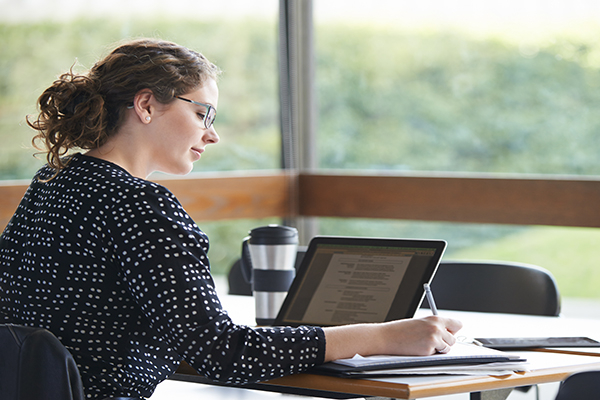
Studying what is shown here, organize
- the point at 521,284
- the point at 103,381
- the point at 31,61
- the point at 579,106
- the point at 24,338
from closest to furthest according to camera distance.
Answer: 1. the point at 24,338
2. the point at 103,381
3. the point at 521,284
4. the point at 31,61
5. the point at 579,106

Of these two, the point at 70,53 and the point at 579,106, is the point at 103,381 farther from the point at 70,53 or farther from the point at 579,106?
the point at 579,106

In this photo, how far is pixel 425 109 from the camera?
3.70m

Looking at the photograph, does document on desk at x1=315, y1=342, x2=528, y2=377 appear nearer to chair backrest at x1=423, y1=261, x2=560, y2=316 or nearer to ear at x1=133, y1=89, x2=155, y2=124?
ear at x1=133, y1=89, x2=155, y2=124

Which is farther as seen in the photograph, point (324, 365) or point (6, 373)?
point (324, 365)

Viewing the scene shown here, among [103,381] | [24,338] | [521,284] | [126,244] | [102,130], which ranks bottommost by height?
[521,284]

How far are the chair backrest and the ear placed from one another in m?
1.14

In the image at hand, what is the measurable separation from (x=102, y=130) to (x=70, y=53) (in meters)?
1.79

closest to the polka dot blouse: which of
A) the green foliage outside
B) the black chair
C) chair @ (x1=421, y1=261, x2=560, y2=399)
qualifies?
the black chair

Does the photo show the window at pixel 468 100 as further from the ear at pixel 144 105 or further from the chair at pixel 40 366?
the chair at pixel 40 366

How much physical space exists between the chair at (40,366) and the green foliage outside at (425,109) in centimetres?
214

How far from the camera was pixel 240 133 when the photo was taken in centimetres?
370

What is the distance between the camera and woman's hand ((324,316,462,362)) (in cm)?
131

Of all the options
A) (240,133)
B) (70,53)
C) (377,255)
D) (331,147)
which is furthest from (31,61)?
(377,255)

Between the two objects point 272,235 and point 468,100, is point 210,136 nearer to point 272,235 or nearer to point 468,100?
point 272,235
